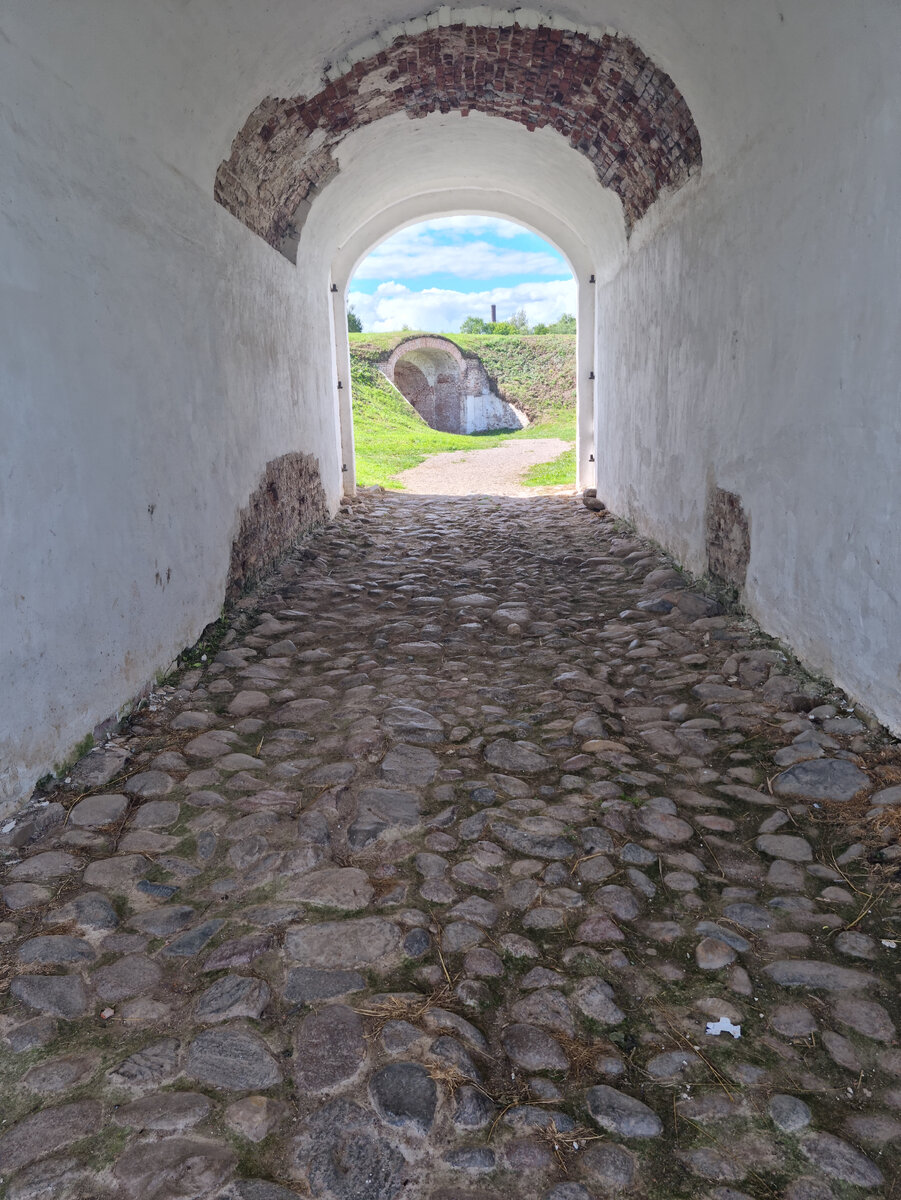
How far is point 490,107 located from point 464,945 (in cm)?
678

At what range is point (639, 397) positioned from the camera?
7.57m

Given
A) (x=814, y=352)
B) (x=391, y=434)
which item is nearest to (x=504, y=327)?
(x=391, y=434)

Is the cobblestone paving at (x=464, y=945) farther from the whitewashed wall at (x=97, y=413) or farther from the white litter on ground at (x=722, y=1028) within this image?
the whitewashed wall at (x=97, y=413)

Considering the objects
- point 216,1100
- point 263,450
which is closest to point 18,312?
point 216,1100

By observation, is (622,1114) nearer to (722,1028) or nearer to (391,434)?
(722,1028)

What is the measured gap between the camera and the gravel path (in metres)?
11.9

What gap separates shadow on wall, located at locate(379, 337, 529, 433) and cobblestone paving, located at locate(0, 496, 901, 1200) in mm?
28211

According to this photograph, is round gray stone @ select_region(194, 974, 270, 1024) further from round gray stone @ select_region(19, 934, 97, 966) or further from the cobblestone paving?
round gray stone @ select_region(19, 934, 97, 966)

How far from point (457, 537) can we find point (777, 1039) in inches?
256

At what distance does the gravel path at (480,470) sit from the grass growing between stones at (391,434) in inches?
14.0

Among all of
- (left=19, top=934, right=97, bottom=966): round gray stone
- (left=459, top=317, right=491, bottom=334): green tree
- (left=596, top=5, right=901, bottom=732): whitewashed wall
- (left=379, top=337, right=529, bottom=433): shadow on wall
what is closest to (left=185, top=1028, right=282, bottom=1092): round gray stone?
(left=19, top=934, right=97, bottom=966): round gray stone

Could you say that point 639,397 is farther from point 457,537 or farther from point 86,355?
point 86,355

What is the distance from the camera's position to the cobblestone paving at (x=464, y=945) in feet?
5.40

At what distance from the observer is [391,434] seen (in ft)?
64.1
